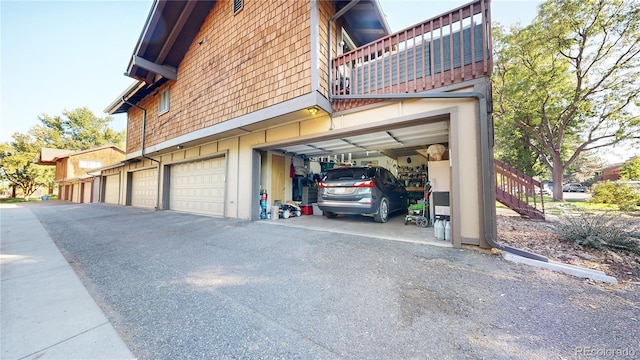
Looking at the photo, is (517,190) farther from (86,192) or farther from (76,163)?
(76,163)

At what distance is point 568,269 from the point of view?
267 centimetres

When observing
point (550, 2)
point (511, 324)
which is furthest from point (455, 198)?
point (550, 2)

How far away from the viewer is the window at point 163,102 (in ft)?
30.4

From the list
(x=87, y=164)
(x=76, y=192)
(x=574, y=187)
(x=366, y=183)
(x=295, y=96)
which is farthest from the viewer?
(x=574, y=187)

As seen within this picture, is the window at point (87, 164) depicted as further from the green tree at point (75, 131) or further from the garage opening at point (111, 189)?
the garage opening at point (111, 189)

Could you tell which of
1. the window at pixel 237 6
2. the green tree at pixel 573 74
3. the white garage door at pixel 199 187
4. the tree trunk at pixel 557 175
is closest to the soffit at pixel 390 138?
the white garage door at pixel 199 187

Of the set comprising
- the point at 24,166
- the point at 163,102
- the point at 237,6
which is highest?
the point at 237,6

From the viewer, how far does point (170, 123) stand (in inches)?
344

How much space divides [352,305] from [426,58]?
174 inches

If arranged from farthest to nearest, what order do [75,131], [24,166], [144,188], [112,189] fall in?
[75,131] < [24,166] < [112,189] < [144,188]

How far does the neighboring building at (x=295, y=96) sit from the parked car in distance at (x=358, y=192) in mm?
983

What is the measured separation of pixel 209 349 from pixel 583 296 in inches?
135

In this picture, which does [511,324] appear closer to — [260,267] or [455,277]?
[455,277]

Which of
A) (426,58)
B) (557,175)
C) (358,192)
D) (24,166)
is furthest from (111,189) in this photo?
(557,175)
